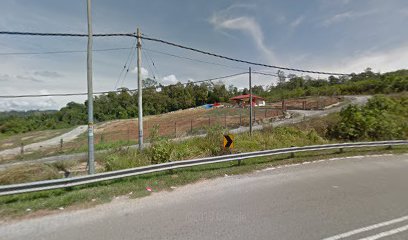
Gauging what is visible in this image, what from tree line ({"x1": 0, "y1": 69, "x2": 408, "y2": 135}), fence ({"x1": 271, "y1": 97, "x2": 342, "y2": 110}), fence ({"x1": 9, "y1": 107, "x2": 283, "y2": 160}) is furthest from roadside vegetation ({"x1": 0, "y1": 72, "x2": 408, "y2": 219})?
tree line ({"x1": 0, "y1": 69, "x2": 408, "y2": 135})

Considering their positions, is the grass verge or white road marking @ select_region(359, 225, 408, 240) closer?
white road marking @ select_region(359, 225, 408, 240)

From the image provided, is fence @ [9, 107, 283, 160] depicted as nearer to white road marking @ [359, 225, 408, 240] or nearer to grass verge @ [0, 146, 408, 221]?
grass verge @ [0, 146, 408, 221]

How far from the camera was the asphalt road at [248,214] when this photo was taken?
402 cm

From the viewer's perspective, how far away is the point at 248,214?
15.7 feet

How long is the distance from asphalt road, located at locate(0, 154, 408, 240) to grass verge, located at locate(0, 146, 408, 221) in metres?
0.43

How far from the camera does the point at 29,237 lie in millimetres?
3928

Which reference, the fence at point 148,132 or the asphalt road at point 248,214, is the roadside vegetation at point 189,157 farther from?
the fence at point 148,132

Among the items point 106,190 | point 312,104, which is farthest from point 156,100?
point 106,190

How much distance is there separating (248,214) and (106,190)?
3.66m

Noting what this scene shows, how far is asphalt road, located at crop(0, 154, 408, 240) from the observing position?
4.02 metres

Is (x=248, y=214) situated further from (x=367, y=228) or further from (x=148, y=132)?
(x=148, y=132)

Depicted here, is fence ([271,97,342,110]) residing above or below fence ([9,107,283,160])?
above

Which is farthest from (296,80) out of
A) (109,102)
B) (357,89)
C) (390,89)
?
(109,102)

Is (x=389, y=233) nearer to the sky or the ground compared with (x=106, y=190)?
nearer to the ground
